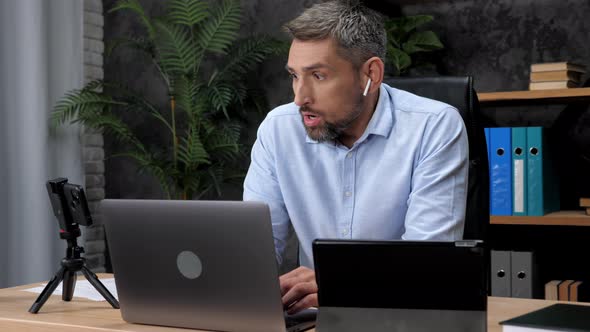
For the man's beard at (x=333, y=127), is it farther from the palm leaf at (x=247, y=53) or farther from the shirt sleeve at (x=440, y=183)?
the palm leaf at (x=247, y=53)

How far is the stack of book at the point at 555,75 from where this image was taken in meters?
2.76

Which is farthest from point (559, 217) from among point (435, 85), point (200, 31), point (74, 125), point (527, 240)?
point (74, 125)

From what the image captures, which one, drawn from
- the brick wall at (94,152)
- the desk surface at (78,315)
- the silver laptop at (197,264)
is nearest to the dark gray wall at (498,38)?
the brick wall at (94,152)

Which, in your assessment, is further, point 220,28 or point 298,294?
point 220,28

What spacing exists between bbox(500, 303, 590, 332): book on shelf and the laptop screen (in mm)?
54

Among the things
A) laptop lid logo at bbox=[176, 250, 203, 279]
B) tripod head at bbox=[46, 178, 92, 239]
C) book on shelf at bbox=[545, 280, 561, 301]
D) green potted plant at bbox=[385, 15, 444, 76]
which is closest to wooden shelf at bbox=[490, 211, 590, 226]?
book on shelf at bbox=[545, 280, 561, 301]

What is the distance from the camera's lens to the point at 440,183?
5.42ft

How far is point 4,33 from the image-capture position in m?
3.36

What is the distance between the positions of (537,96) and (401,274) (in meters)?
1.88

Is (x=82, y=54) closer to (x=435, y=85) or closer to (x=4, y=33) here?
(x=4, y=33)

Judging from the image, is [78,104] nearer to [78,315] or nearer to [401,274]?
[78,315]

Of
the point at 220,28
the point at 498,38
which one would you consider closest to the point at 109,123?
the point at 220,28

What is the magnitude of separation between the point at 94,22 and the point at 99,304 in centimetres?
264

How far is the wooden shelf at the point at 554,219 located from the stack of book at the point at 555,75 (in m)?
0.46
